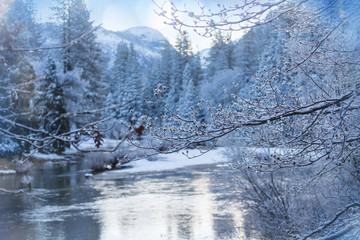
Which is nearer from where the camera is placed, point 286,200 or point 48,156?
point 286,200

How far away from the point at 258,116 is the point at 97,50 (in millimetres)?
38623

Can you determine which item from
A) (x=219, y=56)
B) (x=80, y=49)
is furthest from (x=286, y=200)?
(x=219, y=56)

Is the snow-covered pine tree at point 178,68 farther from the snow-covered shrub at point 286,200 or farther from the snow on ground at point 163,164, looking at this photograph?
the snow-covered shrub at point 286,200

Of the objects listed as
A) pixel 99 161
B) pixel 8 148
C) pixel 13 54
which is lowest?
pixel 99 161

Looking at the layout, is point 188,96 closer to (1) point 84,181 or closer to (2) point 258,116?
(1) point 84,181

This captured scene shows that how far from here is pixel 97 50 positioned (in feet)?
131

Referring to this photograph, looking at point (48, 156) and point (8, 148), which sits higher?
point (8, 148)

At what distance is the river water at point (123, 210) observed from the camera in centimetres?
1031

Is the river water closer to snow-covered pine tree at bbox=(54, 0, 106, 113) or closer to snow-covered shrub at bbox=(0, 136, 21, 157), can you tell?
snow-covered shrub at bbox=(0, 136, 21, 157)

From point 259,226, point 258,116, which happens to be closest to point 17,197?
point 259,226

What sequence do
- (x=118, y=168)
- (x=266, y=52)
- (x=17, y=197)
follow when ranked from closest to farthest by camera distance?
(x=17, y=197) → (x=118, y=168) → (x=266, y=52)

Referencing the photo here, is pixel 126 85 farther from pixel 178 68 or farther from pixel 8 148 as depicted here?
pixel 8 148

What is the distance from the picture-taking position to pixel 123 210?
12.7m

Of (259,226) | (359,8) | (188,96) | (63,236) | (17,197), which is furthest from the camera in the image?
(188,96)
